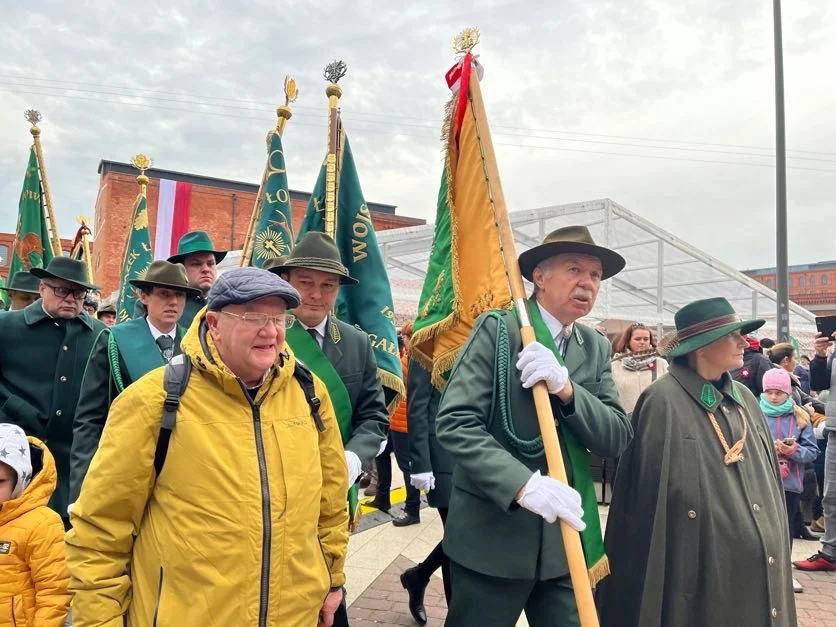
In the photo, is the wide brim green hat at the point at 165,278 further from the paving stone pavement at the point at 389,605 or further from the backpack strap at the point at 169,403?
the paving stone pavement at the point at 389,605

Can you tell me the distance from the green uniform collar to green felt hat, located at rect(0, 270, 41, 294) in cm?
544

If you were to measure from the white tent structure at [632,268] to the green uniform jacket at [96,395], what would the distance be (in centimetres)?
922

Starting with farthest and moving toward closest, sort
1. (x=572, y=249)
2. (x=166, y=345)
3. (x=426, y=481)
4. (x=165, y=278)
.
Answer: (x=426, y=481)
(x=165, y=278)
(x=166, y=345)
(x=572, y=249)

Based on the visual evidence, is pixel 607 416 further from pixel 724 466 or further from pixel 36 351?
pixel 36 351

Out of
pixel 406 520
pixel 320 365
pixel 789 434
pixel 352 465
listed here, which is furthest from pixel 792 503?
pixel 320 365

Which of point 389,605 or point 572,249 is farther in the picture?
point 389,605

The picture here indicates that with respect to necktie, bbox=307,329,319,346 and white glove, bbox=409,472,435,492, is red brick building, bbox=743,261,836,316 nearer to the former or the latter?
Result: white glove, bbox=409,472,435,492

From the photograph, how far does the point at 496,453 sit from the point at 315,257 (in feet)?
4.36

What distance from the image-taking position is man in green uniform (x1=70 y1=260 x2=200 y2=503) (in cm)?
286

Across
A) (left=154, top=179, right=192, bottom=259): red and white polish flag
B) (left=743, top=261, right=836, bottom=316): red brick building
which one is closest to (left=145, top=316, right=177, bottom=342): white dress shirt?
(left=154, top=179, right=192, bottom=259): red and white polish flag

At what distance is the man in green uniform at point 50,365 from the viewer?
3.82 metres

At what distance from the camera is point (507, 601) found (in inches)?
94.0

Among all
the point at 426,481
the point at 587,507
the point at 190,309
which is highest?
the point at 190,309

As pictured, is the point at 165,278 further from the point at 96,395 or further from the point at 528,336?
the point at 528,336
